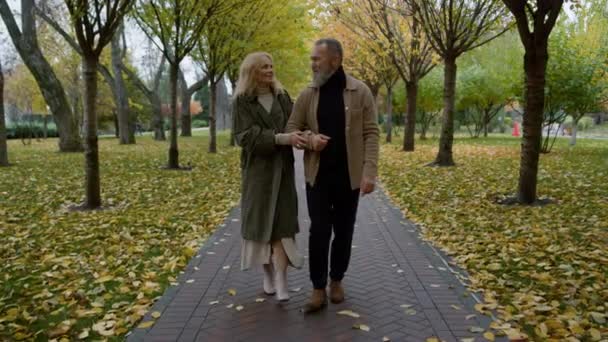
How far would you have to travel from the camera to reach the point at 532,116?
27.3 feet

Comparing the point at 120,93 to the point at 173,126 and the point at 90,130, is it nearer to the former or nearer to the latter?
the point at 173,126

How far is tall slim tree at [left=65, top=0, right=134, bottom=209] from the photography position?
8.40 meters

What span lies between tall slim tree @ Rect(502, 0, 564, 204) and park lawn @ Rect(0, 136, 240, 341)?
206 inches

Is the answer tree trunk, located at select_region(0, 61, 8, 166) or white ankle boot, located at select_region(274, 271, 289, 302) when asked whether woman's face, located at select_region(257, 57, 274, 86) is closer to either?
white ankle boot, located at select_region(274, 271, 289, 302)

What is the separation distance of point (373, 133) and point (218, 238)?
3369 mm

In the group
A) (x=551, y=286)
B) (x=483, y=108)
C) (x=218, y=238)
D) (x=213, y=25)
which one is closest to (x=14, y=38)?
(x=213, y=25)

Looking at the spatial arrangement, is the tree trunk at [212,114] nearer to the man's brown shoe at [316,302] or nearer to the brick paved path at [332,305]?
the brick paved path at [332,305]

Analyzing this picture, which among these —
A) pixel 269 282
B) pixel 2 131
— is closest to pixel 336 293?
pixel 269 282

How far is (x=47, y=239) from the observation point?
22.0ft

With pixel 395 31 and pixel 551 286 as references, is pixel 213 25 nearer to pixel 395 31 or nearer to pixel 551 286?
pixel 395 31

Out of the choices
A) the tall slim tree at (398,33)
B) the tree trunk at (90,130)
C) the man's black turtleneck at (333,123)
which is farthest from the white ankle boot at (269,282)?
the tall slim tree at (398,33)

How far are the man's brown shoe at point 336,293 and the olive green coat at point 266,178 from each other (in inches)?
24.3

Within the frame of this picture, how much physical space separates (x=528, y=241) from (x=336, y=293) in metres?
3.09

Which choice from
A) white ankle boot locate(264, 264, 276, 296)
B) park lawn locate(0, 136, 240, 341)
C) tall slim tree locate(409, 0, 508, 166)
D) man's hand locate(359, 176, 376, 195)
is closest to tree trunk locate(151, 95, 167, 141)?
park lawn locate(0, 136, 240, 341)
